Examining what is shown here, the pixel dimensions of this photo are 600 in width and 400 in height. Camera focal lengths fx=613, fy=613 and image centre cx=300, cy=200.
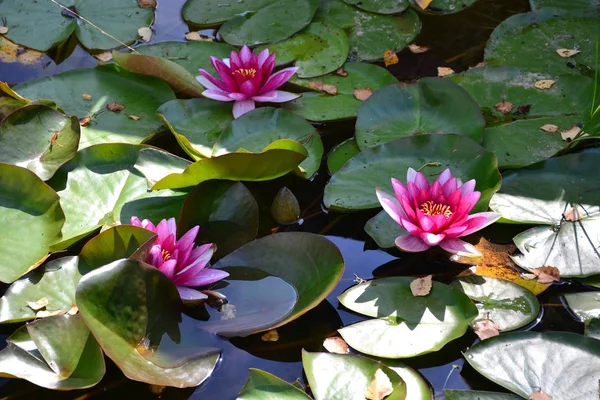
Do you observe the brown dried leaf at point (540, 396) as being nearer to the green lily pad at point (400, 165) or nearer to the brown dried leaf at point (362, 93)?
the green lily pad at point (400, 165)

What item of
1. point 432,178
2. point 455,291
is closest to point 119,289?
point 455,291

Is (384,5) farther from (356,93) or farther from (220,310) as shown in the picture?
(220,310)

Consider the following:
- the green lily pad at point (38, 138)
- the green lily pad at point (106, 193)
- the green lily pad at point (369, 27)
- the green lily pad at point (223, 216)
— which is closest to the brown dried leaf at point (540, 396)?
the green lily pad at point (223, 216)

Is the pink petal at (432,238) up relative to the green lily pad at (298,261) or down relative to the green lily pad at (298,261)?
up

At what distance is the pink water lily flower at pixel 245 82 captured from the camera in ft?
9.61

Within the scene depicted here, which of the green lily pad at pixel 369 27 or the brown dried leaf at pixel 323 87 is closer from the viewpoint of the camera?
the brown dried leaf at pixel 323 87

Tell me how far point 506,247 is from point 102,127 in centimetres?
188

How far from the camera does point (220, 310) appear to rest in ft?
7.25

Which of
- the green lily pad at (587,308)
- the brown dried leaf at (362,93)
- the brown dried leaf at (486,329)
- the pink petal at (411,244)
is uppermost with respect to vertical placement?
the brown dried leaf at (362,93)

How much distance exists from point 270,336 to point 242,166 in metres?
0.65

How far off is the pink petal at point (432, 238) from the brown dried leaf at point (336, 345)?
18.8 inches

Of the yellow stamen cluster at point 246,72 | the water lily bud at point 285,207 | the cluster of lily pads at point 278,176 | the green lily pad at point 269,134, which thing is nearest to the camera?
the cluster of lily pads at point 278,176

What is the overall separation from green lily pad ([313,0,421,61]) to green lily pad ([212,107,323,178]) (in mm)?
821

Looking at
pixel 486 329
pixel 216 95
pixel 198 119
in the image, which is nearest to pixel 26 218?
pixel 198 119
